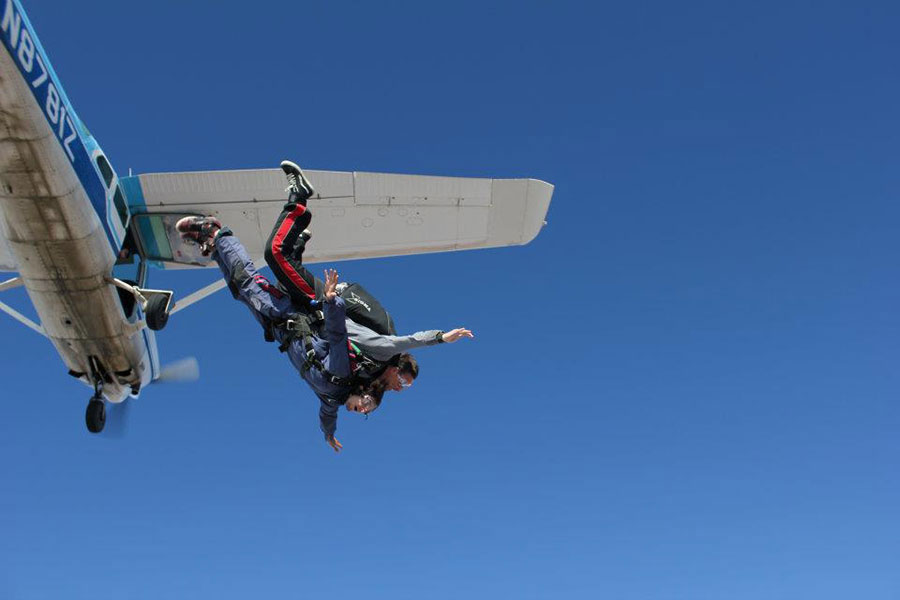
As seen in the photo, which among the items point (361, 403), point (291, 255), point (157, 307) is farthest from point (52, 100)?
point (361, 403)

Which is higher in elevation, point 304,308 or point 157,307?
point 157,307

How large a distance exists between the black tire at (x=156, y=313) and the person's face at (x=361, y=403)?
4117 millimetres

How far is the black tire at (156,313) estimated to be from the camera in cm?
884

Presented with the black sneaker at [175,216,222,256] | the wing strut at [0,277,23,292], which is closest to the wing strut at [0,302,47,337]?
the wing strut at [0,277,23,292]

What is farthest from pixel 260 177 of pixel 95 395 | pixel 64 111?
pixel 95 395

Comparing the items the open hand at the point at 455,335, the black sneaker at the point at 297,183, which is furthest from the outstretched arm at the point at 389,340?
the black sneaker at the point at 297,183

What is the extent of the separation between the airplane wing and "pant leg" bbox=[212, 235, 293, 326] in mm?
3626

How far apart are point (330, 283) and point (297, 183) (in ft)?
4.58

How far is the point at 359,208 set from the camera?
34.2 ft

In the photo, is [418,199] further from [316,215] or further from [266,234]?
[266,234]

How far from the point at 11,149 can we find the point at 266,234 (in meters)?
3.53

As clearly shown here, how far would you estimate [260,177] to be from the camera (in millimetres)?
9969

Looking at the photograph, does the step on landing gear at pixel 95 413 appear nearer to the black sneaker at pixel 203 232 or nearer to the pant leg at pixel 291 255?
the black sneaker at pixel 203 232

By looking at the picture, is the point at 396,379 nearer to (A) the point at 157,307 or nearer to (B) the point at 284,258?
(B) the point at 284,258
